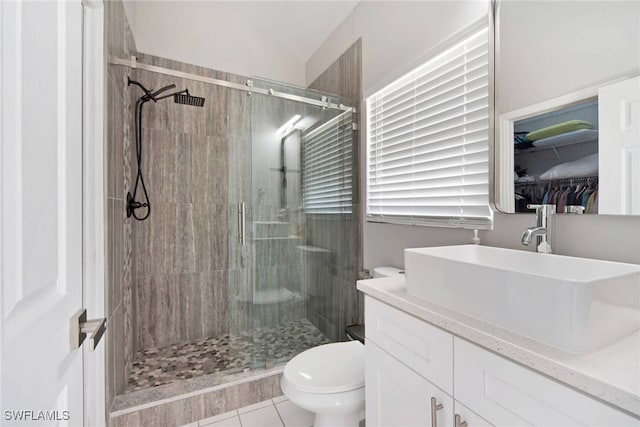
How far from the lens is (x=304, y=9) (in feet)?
7.57

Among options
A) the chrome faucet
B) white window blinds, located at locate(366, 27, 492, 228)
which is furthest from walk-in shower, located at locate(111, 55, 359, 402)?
the chrome faucet

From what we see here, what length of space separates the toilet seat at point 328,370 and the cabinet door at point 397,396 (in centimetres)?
20

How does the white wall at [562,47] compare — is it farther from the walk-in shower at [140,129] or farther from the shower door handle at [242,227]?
the walk-in shower at [140,129]

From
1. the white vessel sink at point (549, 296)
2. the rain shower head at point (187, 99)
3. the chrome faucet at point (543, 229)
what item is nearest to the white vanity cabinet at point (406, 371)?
the white vessel sink at point (549, 296)

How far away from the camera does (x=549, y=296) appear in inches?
23.9

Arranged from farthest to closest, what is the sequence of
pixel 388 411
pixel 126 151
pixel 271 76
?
1. pixel 271 76
2. pixel 126 151
3. pixel 388 411

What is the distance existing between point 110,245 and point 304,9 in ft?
7.29

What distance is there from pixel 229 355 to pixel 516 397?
1.96m

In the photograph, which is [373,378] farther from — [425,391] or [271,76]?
[271,76]

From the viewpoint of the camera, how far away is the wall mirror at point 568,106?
0.82 meters
